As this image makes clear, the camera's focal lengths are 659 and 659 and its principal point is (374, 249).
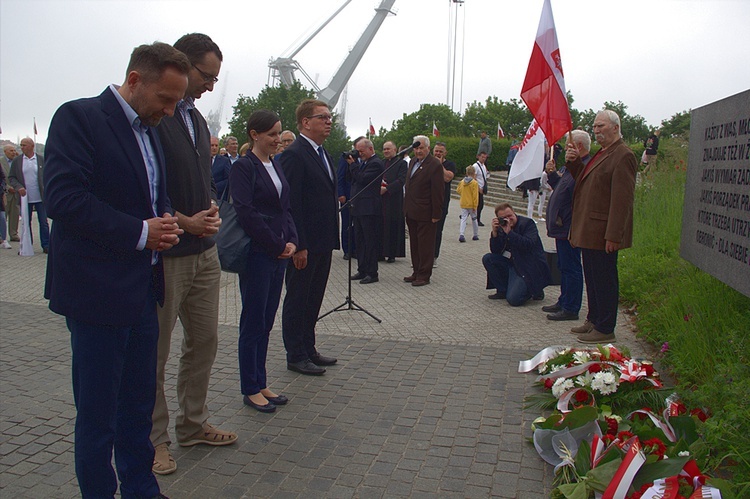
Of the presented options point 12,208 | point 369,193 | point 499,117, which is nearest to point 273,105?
point 12,208

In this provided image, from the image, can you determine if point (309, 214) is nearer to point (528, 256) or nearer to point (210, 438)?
point (210, 438)

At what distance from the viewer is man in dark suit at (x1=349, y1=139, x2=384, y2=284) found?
10.7 m

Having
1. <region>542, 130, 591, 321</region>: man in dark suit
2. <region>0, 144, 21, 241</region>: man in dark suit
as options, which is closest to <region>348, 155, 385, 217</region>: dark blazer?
<region>542, 130, 591, 321</region>: man in dark suit

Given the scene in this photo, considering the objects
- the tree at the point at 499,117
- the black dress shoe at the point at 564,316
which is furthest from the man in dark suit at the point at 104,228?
the tree at the point at 499,117

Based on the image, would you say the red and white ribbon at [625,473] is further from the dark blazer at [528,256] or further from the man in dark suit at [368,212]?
the man in dark suit at [368,212]

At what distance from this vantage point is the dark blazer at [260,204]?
4629mm

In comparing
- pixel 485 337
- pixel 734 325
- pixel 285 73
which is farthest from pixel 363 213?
pixel 285 73

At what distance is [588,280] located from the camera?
6.98 metres

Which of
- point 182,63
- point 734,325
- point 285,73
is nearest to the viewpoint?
point 182,63

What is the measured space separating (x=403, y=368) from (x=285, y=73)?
6826 cm

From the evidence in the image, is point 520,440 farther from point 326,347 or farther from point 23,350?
point 23,350

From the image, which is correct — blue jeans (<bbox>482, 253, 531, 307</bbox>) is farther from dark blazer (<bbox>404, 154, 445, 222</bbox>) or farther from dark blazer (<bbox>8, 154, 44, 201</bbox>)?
dark blazer (<bbox>8, 154, 44, 201</bbox>)

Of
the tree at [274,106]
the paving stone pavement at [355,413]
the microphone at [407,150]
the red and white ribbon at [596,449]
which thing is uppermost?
the tree at [274,106]

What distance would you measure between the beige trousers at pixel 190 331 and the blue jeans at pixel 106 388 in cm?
49
